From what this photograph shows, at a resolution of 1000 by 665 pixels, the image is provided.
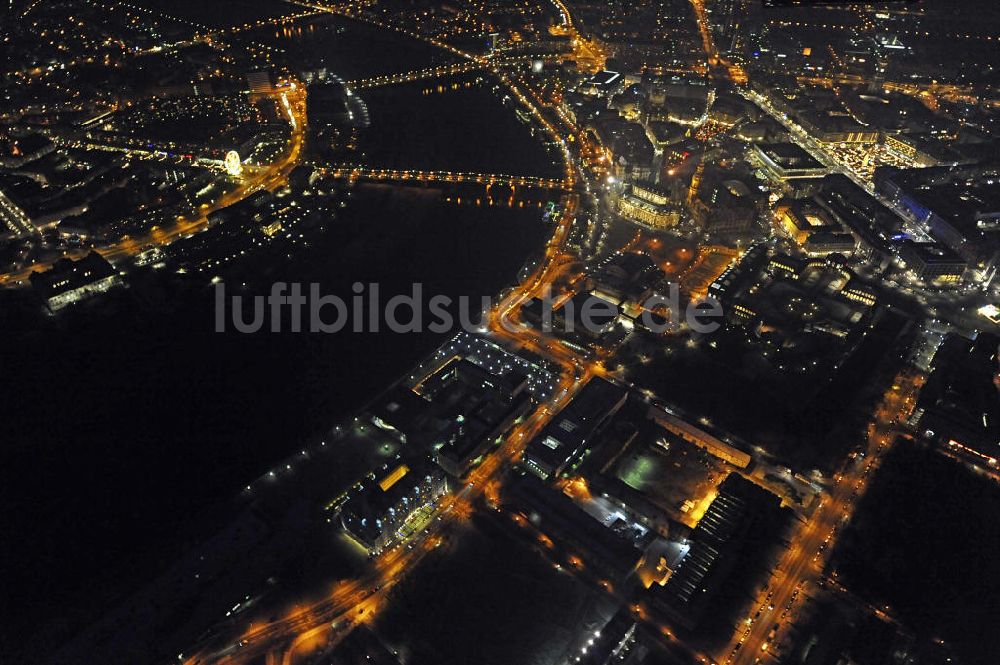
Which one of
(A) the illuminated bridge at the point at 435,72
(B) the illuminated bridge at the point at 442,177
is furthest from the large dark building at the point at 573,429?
(A) the illuminated bridge at the point at 435,72

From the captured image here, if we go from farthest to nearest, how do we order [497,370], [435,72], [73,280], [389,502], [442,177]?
[435,72] < [442,177] < [73,280] < [497,370] < [389,502]

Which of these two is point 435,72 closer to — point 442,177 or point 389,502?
point 442,177

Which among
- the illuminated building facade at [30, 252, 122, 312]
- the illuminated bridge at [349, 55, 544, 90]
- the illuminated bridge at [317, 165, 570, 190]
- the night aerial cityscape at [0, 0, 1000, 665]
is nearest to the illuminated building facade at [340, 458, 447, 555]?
the night aerial cityscape at [0, 0, 1000, 665]

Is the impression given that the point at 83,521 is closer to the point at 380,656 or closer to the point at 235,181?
the point at 380,656

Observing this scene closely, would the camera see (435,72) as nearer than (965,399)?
No

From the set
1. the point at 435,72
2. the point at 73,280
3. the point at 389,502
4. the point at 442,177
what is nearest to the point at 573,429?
the point at 389,502

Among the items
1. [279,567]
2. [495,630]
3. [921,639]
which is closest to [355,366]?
[279,567]
